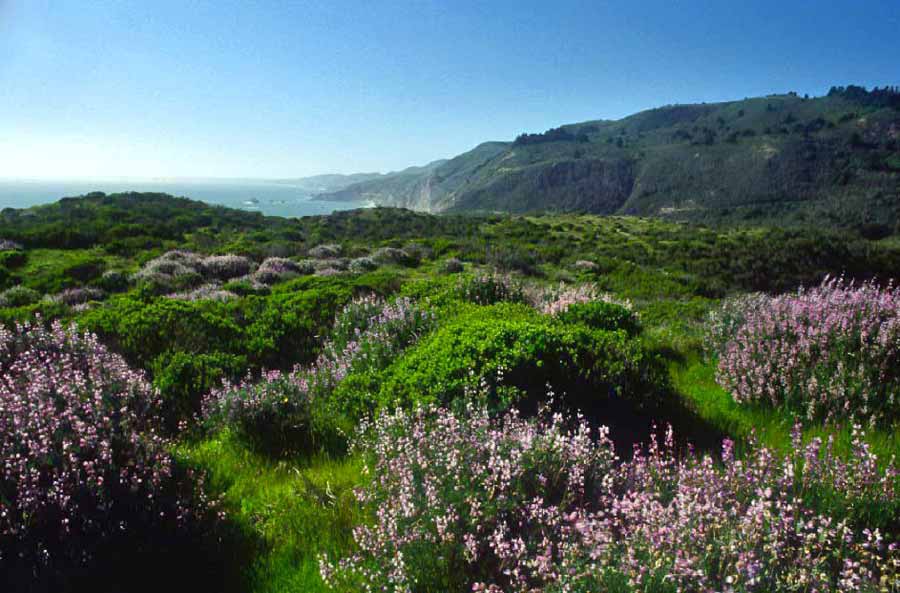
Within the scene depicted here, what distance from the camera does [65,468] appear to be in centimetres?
312

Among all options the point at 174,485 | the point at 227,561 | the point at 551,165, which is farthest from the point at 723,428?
the point at 551,165

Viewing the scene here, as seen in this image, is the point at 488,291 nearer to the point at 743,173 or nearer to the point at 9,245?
the point at 9,245

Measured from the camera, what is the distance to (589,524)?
2377 mm

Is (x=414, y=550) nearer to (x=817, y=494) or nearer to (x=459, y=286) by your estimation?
(x=817, y=494)

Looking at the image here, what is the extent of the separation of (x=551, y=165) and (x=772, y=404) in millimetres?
147742

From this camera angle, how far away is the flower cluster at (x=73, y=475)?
9.62 feet

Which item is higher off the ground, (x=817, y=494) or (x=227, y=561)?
(x=817, y=494)

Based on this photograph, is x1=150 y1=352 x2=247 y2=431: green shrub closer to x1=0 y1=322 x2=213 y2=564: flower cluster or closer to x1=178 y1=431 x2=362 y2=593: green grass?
x1=178 y1=431 x2=362 y2=593: green grass

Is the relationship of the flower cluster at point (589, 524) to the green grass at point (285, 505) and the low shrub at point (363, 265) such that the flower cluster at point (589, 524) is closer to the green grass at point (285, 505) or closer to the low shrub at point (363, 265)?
the green grass at point (285, 505)

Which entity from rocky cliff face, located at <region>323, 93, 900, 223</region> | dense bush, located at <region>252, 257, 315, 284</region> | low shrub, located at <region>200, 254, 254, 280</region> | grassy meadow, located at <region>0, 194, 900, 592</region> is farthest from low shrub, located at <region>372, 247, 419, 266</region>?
rocky cliff face, located at <region>323, 93, 900, 223</region>

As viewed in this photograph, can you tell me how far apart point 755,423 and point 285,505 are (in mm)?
4524

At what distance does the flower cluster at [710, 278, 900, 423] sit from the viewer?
15.5 ft

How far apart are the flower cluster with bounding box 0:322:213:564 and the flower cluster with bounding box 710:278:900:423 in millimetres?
5640

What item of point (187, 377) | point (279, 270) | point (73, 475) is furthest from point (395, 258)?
point (73, 475)
